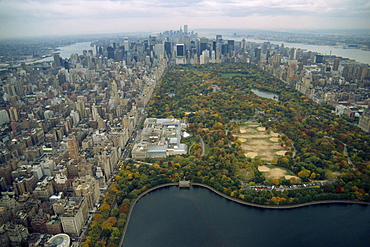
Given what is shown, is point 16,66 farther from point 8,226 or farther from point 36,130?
point 8,226

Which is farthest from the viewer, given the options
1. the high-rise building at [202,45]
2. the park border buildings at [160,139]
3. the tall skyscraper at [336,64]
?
the high-rise building at [202,45]

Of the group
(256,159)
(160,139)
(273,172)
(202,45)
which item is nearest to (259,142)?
(256,159)

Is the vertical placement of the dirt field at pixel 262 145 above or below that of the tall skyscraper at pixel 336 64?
below

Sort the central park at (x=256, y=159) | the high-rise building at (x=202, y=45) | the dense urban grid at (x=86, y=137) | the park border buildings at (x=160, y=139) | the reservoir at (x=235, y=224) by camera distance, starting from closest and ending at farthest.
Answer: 1. the reservoir at (x=235, y=224)
2. the dense urban grid at (x=86, y=137)
3. the central park at (x=256, y=159)
4. the park border buildings at (x=160, y=139)
5. the high-rise building at (x=202, y=45)

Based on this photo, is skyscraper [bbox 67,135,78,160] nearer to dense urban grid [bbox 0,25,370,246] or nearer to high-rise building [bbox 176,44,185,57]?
dense urban grid [bbox 0,25,370,246]

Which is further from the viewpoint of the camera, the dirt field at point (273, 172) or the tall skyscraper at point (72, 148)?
the tall skyscraper at point (72, 148)

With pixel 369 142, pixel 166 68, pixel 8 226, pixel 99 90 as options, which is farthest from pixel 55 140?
pixel 166 68

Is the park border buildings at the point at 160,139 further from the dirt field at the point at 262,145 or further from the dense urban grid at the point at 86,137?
the dirt field at the point at 262,145

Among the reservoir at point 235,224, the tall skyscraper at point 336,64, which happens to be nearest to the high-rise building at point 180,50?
the tall skyscraper at point 336,64
